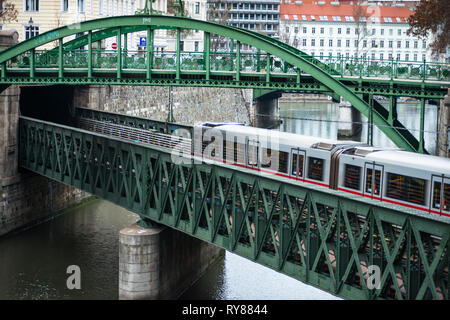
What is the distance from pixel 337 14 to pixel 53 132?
12948 cm

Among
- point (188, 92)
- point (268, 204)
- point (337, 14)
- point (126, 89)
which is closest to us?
point (268, 204)

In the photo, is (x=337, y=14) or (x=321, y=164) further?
(x=337, y=14)

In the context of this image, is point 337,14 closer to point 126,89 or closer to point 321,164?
point 126,89

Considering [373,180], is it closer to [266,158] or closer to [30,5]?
[266,158]

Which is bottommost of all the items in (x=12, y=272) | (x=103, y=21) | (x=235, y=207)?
(x=12, y=272)

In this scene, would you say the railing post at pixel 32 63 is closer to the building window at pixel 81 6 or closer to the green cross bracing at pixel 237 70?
the green cross bracing at pixel 237 70

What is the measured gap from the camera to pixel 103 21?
35.0 m

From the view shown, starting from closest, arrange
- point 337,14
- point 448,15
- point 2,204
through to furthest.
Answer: point 2,204 → point 448,15 → point 337,14

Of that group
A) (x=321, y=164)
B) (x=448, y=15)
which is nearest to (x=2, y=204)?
(x=321, y=164)

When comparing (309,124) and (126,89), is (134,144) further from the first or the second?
(309,124)

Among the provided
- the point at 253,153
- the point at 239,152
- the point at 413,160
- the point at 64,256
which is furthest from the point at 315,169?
the point at 64,256

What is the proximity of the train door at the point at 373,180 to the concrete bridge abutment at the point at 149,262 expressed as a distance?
644 cm

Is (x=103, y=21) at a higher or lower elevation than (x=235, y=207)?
higher

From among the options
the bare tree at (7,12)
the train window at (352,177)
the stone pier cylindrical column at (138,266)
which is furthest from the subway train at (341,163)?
the bare tree at (7,12)
